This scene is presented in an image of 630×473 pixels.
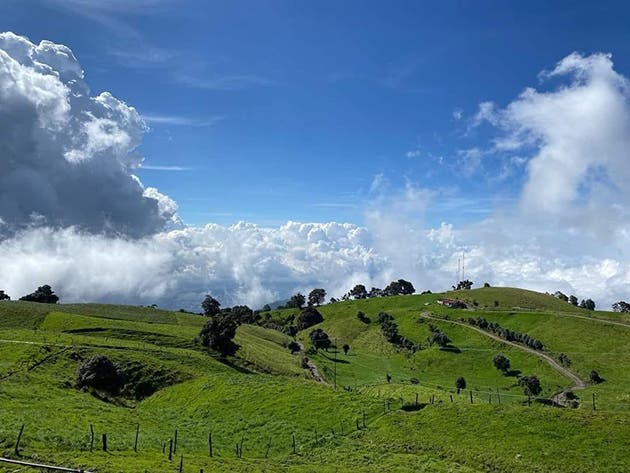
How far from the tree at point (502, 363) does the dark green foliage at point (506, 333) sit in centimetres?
2117

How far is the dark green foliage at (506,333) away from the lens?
15800 centimetres

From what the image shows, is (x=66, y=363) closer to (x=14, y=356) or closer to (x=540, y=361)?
(x=14, y=356)

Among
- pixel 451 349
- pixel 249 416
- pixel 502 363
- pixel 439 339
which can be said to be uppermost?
pixel 439 339

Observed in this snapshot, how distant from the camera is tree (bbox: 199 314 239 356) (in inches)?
4370

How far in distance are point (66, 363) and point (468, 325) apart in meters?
155

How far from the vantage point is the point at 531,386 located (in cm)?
12150

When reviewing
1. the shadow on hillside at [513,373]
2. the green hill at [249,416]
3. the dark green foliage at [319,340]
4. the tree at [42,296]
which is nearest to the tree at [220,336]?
the green hill at [249,416]

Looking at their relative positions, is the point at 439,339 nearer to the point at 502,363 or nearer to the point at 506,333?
the point at 506,333

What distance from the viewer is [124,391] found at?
78250 millimetres

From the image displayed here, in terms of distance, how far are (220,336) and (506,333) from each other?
4455 inches

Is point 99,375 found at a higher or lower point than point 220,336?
lower

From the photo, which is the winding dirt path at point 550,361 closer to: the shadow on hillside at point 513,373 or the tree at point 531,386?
the tree at point 531,386

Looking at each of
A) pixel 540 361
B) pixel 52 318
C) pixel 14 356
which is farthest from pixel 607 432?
pixel 52 318

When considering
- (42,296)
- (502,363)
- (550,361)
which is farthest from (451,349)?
(42,296)
